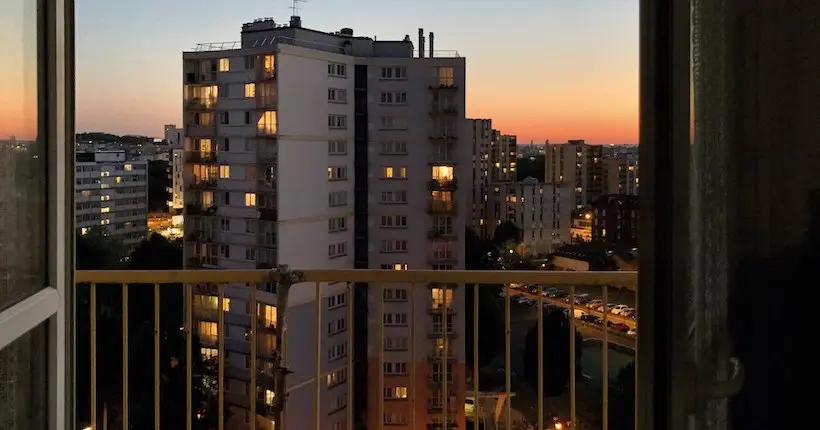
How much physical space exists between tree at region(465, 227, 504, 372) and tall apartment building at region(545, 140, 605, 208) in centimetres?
120

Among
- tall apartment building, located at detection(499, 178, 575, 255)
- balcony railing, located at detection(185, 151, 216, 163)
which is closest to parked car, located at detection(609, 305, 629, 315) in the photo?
tall apartment building, located at detection(499, 178, 575, 255)

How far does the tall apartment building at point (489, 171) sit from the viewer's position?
10.5 metres

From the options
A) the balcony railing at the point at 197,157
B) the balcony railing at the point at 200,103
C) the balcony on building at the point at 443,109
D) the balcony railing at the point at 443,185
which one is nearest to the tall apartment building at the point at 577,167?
the balcony railing at the point at 443,185

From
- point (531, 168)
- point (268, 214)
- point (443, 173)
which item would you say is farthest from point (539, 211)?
point (268, 214)

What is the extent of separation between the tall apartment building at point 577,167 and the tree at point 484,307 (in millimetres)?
1196

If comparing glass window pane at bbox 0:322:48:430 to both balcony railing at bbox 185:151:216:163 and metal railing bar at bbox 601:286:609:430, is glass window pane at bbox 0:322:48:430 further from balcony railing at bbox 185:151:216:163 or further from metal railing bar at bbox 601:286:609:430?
balcony railing at bbox 185:151:216:163

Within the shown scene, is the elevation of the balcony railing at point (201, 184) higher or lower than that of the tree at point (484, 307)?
higher

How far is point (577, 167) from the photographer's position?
781 cm

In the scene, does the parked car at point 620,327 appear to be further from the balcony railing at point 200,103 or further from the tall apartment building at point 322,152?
the balcony railing at point 200,103

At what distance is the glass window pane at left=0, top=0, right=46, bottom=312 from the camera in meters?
1.06

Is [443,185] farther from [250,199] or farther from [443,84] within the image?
[250,199]

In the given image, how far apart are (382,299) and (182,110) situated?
11941mm

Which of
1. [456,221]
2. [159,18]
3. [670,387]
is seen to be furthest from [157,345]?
[159,18]

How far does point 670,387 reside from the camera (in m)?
0.80
